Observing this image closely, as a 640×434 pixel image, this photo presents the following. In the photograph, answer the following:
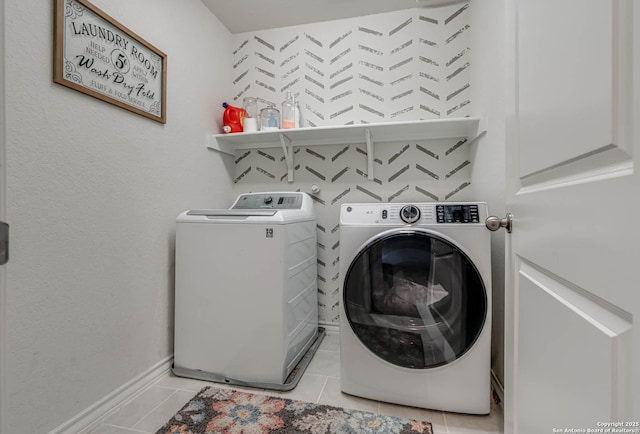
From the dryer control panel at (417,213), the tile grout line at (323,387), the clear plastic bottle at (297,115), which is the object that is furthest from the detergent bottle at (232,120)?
the tile grout line at (323,387)

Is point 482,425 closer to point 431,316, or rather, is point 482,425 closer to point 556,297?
point 431,316

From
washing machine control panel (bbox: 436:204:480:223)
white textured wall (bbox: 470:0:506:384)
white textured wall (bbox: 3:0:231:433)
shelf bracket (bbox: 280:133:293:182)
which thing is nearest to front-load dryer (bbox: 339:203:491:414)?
washing machine control panel (bbox: 436:204:480:223)

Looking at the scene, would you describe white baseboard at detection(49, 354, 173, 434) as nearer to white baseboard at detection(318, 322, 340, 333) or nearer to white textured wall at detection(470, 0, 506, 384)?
white baseboard at detection(318, 322, 340, 333)

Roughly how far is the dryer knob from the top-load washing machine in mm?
608

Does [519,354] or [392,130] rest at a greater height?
[392,130]

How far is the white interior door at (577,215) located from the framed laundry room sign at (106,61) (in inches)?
62.2

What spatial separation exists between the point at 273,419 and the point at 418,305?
83 centimetres

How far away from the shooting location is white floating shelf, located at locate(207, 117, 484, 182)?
1.82 meters

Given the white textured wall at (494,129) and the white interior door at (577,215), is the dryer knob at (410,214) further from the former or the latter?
the white interior door at (577,215)

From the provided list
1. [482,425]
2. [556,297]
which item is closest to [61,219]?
[556,297]

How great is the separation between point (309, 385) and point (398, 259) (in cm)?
84

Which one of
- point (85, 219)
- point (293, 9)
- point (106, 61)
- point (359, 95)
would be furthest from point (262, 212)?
point (293, 9)

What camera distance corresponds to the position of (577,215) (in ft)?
Answer: 1.47

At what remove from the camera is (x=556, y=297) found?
1.71 ft
